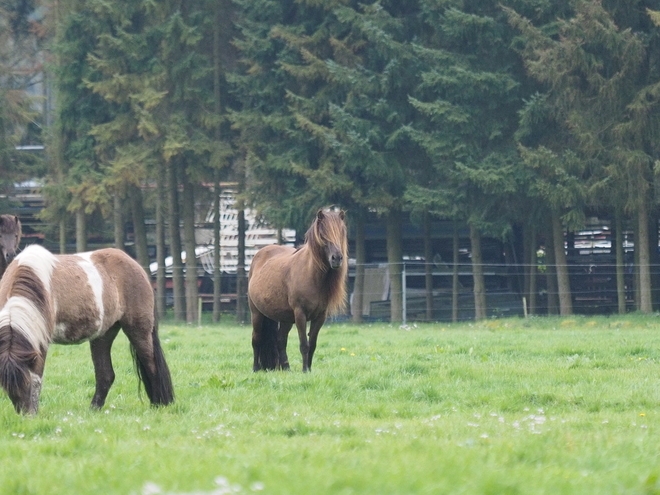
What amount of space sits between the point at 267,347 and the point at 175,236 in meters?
18.5

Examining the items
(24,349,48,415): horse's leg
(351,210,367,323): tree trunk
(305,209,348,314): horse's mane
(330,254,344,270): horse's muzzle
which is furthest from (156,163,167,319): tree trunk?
(24,349,48,415): horse's leg

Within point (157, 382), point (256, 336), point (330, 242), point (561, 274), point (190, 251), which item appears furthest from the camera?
point (190, 251)

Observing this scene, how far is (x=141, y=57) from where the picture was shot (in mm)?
28469

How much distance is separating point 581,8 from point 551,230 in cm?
641

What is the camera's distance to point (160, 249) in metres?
29.2

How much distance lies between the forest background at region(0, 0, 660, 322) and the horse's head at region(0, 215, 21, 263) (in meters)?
13.5

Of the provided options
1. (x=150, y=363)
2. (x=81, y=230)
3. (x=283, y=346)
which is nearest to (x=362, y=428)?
(x=150, y=363)

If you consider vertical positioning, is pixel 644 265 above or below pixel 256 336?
above

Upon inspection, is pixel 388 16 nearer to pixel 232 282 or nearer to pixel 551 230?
pixel 551 230

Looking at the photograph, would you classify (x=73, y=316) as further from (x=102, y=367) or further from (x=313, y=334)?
(x=313, y=334)

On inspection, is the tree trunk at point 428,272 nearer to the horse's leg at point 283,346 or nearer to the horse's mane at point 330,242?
the horse's leg at point 283,346

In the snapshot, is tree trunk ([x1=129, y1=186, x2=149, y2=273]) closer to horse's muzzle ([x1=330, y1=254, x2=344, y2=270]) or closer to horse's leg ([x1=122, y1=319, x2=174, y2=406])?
horse's muzzle ([x1=330, y1=254, x2=344, y2=270])

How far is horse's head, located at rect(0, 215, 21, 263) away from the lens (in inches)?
480

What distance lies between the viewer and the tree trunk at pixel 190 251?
27.9 meters
